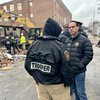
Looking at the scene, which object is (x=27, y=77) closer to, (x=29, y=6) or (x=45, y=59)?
(x=45, y=59)

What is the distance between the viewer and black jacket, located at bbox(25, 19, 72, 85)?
11.2 feet

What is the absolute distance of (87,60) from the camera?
4723mm

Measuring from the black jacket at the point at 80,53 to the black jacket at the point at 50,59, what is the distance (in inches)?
49.8

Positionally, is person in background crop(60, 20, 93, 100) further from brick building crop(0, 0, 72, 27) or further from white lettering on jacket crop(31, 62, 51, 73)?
brick building crop(0, 0, 72, 27)

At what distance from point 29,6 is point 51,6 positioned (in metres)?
6.04

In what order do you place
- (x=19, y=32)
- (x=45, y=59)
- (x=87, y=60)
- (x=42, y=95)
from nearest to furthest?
(x=45, y=59) < (x=42, y=95) < (x=87, y=60) < (x=19, y=32)

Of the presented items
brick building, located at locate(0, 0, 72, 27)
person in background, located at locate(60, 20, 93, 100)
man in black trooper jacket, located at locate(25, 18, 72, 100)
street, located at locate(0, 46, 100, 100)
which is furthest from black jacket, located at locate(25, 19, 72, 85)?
brick building, located at locate(0, 0, 72, 27)

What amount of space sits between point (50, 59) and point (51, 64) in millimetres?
68

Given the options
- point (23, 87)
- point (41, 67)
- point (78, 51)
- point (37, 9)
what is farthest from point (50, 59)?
point (37, 9)

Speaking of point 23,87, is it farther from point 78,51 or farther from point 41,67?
point 41,67

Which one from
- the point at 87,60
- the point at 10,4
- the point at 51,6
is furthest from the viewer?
the point at 10,4

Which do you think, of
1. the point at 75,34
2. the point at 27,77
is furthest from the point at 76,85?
the point at 27,77

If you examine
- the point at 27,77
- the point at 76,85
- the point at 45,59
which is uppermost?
the point at 45,59

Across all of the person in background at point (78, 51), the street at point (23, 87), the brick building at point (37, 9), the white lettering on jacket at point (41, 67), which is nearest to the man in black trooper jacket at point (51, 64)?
the white lettering on jacket at point (41, 67)
